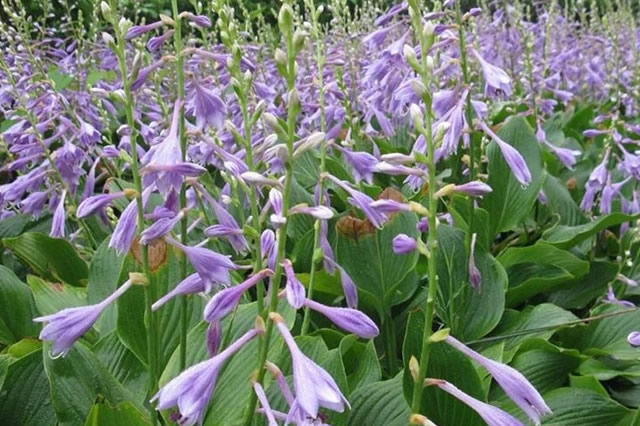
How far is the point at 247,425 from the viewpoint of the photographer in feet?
4.83

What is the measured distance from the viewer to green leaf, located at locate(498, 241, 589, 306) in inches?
108

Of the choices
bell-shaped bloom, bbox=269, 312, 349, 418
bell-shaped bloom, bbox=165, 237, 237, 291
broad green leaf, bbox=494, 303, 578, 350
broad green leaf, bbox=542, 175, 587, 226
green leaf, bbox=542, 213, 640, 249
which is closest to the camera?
bell-shaped bloom, bbox=269, 312, 349, 418

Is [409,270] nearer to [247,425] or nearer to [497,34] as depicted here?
[247,425]

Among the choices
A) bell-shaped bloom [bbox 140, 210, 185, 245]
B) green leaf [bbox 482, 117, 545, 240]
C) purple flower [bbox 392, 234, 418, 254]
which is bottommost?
green leaf [bbox 482, 117, 545, 240]

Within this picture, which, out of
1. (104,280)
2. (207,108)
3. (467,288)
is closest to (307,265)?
(467,288)

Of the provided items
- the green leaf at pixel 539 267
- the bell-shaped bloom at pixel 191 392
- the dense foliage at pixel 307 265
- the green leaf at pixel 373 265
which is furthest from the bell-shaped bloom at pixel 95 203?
the green leaf at pixel 539 267

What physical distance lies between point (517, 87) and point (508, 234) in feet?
10.0

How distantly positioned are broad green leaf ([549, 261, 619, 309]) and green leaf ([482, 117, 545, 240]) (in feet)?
1.11

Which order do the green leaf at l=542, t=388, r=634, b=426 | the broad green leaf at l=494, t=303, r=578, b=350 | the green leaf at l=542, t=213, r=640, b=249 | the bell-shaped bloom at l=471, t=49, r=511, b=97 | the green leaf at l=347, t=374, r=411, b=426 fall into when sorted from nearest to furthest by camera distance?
the green leaf at l=347, t=374, r=411, b=426 < the green leaf at l=542, t=388, r=634, b=426 < the bell-shaped bloom at l=471, t=49, r=511, b=97 < the broad green leaf at l=494, t=303, r=578, b=350 < the green leaf at l=542, t=213, r=640, b=249

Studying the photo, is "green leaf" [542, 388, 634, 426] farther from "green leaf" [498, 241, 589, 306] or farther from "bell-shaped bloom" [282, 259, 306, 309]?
"bell-shaped bloom" [282, 259, 306, 309]

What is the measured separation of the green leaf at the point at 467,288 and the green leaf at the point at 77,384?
1.18 meters

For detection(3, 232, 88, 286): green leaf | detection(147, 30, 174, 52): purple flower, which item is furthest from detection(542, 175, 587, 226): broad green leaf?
detection(147, 30, 174, 52): purple flower

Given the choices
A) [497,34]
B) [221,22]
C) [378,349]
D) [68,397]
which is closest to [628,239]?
[378,349]

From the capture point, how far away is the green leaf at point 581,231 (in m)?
2.91
